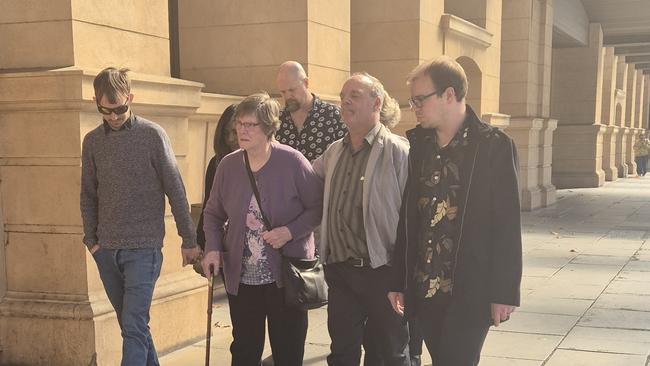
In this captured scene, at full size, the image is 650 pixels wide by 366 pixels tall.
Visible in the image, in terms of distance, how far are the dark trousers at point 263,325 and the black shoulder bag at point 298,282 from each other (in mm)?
114

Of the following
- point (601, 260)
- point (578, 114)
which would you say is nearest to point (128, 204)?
point (601, 260)

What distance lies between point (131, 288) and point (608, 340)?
Answer: 3.87 meters

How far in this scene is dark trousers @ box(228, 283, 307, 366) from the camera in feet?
13.2

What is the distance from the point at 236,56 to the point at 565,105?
18.9 metres

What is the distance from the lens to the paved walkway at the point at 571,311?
557 centimetres

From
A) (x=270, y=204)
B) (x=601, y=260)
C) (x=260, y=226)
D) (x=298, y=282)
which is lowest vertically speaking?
(x=601, y=260)

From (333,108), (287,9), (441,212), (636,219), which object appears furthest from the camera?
(636,219)

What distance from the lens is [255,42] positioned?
805cm

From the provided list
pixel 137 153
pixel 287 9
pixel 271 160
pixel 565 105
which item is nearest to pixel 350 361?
pixel 271 160

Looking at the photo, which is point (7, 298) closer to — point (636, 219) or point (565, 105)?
point (636, 219)

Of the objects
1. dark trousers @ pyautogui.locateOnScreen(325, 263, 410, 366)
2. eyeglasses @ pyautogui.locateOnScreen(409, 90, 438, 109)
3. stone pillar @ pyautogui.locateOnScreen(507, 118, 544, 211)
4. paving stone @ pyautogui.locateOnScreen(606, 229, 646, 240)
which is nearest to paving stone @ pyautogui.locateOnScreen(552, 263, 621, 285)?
paving stone @ pyautogui.locateOnScreen(606, 229, 646, 240)

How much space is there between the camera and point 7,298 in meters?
5.28

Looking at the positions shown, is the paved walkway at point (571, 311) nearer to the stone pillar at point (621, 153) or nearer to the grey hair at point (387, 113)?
the grey hair at point (387, 113)

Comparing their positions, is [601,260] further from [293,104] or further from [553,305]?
[293,104]
